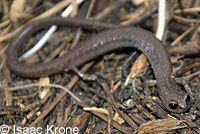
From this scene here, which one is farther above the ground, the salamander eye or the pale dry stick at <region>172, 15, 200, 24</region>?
the pale dry stick at <region>172, 15, 200, 24</region>

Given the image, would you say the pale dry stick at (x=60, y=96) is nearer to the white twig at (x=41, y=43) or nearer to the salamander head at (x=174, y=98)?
the white twig at (x=41, y=43)

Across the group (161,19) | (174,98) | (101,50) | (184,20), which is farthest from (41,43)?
(184,20)

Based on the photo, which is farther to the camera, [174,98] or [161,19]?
[161,19]

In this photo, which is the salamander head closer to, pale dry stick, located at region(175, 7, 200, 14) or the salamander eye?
the salamander eye

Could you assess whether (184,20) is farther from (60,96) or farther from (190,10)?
(60,96)

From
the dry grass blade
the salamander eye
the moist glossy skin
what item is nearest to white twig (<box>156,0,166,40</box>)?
the moist glossy skin

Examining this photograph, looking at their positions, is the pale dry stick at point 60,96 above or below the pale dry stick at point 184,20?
below

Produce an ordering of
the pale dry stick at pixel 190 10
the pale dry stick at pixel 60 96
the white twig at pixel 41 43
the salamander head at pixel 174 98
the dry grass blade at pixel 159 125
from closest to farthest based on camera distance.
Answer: the dry grass blade at pixel 159 125, the salamander head at pixel 174 98, the pale dry stick at pixel 60 96, the pale dry stick at pixel 190 10, the white twig at pixel 41 43

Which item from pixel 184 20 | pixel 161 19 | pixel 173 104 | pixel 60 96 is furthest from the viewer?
pixel 184 20

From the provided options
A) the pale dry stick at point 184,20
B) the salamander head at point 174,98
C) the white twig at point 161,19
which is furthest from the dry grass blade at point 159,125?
the pale dry stick at point 184,20
